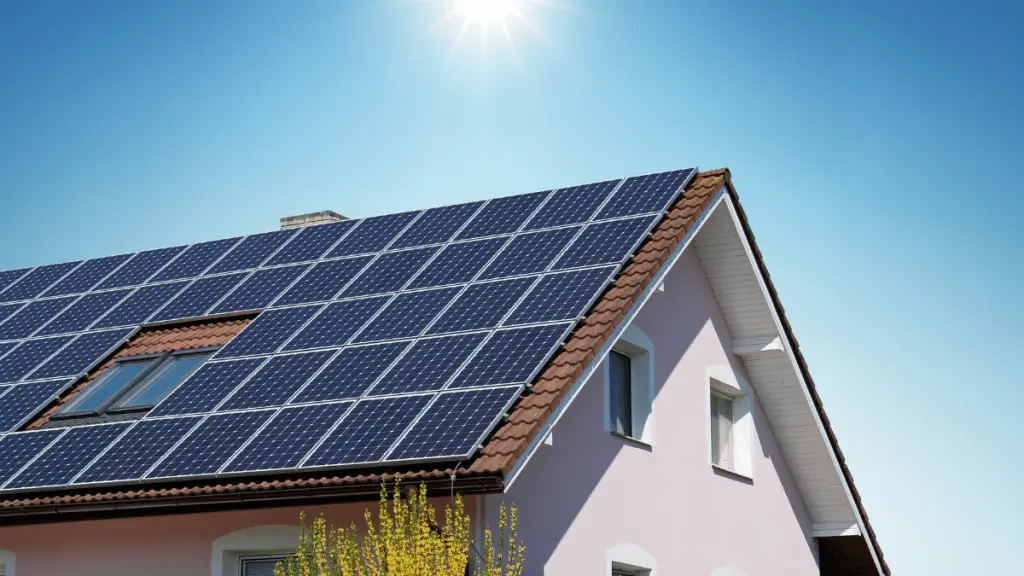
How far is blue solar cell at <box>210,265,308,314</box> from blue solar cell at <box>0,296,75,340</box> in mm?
3353

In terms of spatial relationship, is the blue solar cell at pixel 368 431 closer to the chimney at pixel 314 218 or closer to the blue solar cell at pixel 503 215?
the blue solar cell at pixel 503 215

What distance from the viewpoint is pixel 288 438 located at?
15.3m

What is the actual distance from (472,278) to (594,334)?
2.66 metres

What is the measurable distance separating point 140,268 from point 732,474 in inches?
385

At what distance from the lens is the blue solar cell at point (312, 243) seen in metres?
20.9

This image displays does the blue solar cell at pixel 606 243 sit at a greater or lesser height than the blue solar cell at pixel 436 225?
lesser

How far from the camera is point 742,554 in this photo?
21.0m

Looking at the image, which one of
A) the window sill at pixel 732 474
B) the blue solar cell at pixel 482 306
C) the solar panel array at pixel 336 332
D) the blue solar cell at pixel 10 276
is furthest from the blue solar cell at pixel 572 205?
the blue solar cell at pixel 10 276

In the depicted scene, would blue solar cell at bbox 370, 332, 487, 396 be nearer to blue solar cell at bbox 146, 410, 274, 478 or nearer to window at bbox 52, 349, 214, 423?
blue solar cell at bbox 146, 410, 274, 478

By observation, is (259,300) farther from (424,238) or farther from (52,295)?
(52,295)

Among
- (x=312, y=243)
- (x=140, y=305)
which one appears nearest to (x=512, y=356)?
(x=312, y=243)

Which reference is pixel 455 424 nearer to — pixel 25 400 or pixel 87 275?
pixel 25 400

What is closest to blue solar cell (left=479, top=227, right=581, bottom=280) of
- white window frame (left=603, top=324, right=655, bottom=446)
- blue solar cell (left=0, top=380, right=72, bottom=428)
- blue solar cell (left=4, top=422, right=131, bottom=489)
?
white window frame (left=603, top=324, right=655, bottom=446)

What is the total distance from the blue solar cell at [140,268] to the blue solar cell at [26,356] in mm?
1813
